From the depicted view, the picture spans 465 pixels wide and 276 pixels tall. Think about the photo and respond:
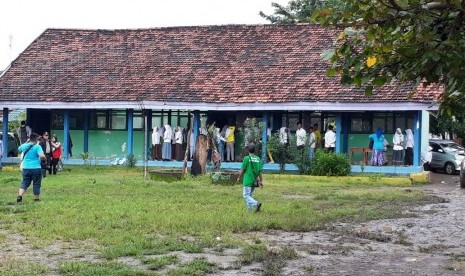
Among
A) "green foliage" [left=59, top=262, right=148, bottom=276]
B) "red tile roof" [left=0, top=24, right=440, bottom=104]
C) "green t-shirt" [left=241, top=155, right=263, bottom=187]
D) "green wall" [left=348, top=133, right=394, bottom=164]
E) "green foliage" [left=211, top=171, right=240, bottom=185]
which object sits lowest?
"green foliage" [left=59, top=262, right=148, bottom=276]

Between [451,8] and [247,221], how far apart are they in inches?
267

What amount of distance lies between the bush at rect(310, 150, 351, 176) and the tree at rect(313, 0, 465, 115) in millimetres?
16878

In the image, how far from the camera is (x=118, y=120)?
3023 centimetres

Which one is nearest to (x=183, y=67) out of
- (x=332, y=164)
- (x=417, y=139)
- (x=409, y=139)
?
(x=332, y=164)

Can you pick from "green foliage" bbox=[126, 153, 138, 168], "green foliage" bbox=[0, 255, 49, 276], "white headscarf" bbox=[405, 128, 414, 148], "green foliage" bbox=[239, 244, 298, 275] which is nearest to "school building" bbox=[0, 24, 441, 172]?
"white headscarf" bbox=[405, 128, 414, 148]

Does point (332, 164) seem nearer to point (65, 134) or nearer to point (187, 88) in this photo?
point (187, 88)

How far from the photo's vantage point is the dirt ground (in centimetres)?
912

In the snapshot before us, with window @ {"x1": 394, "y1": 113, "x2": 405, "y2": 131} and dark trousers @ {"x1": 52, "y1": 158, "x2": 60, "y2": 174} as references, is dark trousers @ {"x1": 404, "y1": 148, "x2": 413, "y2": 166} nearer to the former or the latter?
window @ {"x1": 394, "y1": 113, "x2": 405, "y2": 131}

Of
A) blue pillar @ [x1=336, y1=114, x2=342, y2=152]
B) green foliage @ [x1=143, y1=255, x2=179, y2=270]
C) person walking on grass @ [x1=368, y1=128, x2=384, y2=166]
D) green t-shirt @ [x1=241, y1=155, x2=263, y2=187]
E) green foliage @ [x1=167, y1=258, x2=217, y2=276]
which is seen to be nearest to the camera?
green foliage @ [x1=167, y1=258, x2=217, y2=276]

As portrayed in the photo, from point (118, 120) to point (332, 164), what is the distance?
34.1 ft

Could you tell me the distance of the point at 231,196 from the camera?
56.6 ft

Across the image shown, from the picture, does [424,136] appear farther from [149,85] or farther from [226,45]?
[149,85]

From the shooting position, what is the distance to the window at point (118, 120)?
30.1 meters

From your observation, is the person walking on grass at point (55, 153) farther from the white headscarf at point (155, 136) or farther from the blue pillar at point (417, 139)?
the blue pillar at point (417, 139)
